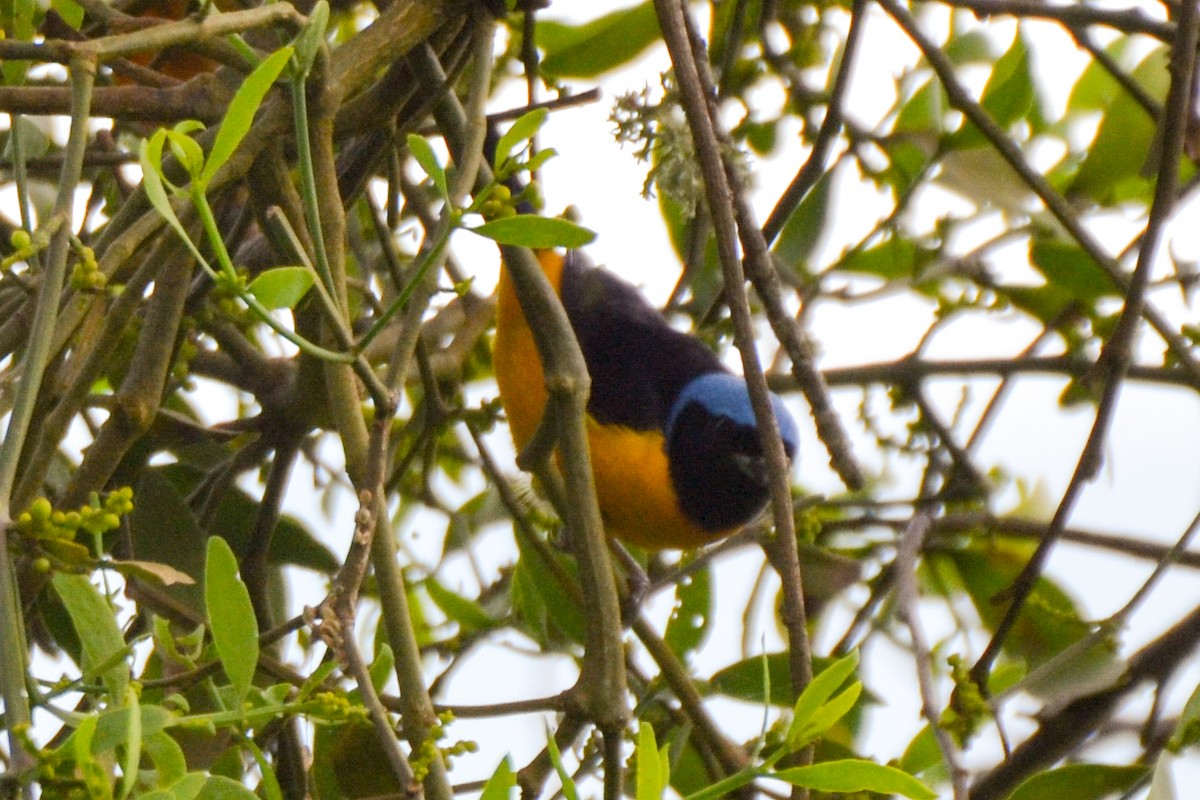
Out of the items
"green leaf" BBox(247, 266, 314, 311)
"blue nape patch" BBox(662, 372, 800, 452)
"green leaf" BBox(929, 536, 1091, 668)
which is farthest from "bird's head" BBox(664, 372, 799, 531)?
"green leaf" BBox(247, 266, 314, 311)

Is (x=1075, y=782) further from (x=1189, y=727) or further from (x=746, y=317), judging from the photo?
(x=746, y=317)

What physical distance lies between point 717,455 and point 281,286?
180 centimetres

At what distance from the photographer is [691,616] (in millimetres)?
1648

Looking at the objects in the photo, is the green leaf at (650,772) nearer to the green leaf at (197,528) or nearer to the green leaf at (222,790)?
the green leaf at (222,790)

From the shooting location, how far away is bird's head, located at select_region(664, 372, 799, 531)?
246 centimetres

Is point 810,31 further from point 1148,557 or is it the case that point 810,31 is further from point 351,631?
point 351,631

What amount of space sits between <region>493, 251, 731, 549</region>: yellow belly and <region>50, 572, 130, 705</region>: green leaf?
1.43 meters

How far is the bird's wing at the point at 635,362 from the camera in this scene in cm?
252

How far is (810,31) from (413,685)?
135 centimetres

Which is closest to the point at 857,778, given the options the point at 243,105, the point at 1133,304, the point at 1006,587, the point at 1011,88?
the point at 243,105

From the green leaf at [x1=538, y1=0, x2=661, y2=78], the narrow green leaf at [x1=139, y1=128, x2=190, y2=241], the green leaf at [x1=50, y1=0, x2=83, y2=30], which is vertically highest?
the green leaf at [x1=538, y1=0, x2=661, y2=78]

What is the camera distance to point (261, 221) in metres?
1.26

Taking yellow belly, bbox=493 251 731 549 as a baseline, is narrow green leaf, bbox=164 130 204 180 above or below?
below

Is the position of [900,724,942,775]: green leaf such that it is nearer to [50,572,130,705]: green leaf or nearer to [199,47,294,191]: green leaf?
[50,572,130,705]: green leaf
